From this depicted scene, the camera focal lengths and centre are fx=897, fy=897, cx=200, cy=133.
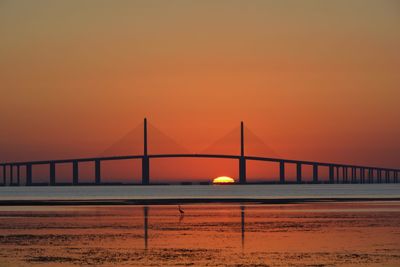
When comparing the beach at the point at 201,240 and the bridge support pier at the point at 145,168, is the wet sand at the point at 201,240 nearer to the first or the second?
the beach at the point at 201,240

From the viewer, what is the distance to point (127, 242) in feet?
109

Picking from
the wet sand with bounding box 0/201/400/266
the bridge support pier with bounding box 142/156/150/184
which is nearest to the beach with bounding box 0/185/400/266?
the wet sand with bounding box 0/201/400/266

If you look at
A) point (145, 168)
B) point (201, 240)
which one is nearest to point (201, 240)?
point (201, 240)

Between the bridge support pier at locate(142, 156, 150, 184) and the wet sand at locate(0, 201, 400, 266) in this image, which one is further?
the bridge support pier at locate(142, 156, 150, 184)

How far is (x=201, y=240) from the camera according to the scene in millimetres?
34000

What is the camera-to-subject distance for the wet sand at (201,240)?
2719 cm

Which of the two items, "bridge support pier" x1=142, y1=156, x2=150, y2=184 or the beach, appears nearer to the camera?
the beach

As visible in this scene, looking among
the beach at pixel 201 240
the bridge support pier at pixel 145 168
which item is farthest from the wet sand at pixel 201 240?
the bridge support pier at pixel 145 168

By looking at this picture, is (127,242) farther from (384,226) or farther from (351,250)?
(384,226)

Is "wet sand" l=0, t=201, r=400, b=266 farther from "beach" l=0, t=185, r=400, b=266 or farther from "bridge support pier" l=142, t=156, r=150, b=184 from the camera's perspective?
"bridge support pier" l=142, t=156, r=150, b=184

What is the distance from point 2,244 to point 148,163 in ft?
427

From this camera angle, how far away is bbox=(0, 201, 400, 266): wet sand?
27.2 metres

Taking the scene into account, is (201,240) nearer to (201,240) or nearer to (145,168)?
(201,240)

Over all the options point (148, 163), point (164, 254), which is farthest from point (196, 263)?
point (148, 163)
